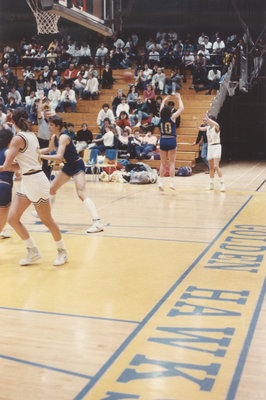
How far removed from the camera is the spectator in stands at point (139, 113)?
16.9 metres

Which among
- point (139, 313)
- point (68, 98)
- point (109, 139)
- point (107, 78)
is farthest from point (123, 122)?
point (139, 313)

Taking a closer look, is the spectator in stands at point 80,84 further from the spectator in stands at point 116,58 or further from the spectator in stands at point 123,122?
the spectator in stands at point 123,122

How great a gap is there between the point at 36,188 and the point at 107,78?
1504 cm

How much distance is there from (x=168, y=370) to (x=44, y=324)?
1.19 m

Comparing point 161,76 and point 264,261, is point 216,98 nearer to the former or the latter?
point 161,76

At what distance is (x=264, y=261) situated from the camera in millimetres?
5801

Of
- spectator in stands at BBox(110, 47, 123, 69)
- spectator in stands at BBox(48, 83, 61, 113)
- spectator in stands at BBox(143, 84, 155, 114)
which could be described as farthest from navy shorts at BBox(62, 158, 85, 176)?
spectator in stands at BBox(110, 47, 123, 69)

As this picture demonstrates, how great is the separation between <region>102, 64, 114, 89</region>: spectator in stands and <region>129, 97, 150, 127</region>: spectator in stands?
2.83 m

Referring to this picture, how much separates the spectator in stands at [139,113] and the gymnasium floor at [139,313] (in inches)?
363

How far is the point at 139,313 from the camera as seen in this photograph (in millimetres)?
4215

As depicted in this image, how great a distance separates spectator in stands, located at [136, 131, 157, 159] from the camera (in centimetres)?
1551

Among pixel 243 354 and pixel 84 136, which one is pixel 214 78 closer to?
pixel 84 136

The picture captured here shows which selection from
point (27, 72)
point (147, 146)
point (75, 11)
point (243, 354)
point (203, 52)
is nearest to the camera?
point (243, 354)

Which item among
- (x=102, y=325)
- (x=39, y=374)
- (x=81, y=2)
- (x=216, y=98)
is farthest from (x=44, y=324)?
(x=216, y=98)
